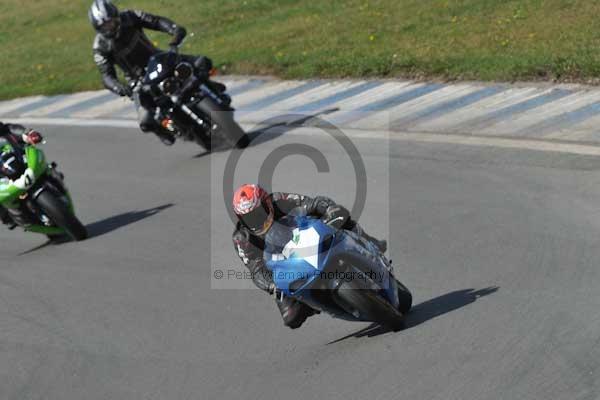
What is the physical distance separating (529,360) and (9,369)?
4.20 m

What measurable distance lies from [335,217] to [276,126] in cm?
750

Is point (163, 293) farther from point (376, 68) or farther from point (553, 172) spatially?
point (376, 68)

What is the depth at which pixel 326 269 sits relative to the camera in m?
6.48

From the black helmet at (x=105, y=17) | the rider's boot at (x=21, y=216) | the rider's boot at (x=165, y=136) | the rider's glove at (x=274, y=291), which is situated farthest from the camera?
the rider's boot at (x=165, y=136)

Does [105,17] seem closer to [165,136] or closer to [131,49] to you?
[131,49]

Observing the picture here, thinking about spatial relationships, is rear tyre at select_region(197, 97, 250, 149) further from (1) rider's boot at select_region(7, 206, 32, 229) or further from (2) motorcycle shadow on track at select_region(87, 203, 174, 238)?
(1) rider's boot at select_region(7, 206, 32, 229)

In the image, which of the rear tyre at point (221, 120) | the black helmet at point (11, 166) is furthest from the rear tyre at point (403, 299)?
the rear tyre at point (221, 120)

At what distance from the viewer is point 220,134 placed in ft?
43.9

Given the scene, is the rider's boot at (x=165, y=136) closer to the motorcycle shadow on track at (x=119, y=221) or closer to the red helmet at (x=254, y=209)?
the motorcycle shadow on track at (x=119, y=221)

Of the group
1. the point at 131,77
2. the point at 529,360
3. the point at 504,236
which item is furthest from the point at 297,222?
the point at 131,77

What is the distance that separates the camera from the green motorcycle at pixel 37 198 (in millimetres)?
11016

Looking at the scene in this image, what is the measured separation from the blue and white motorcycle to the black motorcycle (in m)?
6.69

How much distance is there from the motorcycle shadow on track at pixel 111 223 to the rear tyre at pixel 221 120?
180 cm

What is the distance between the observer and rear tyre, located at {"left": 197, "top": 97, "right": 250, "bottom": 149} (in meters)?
13.2
